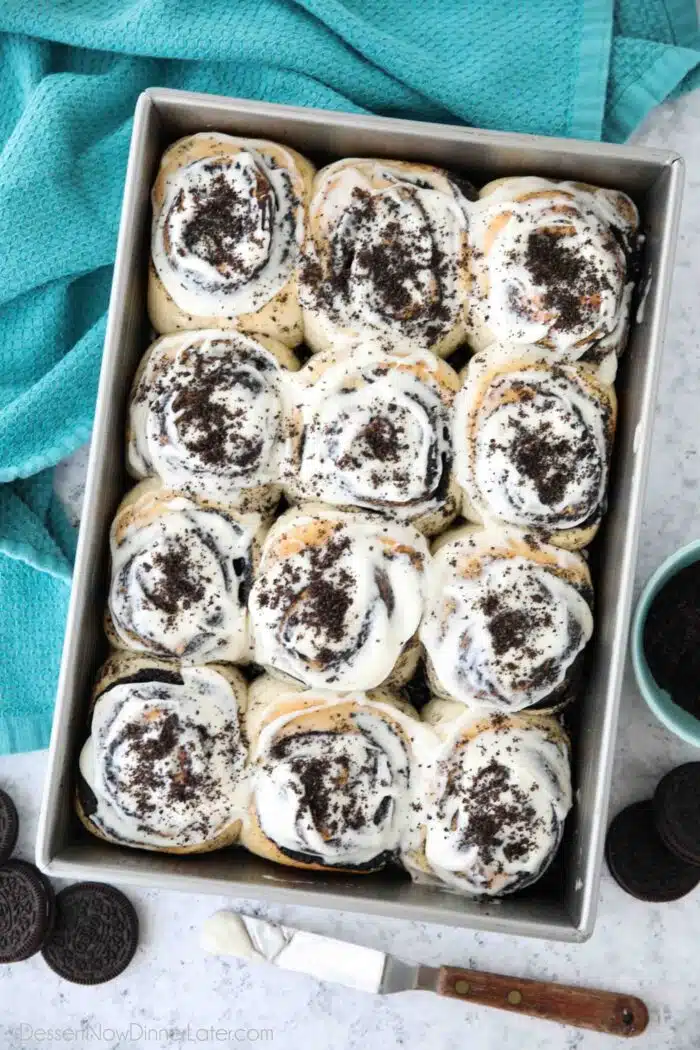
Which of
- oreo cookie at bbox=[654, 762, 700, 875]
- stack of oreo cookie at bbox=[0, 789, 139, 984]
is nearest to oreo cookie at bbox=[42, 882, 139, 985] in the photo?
stack of oreo cookie at bbox=[0, 789, 139, 984]

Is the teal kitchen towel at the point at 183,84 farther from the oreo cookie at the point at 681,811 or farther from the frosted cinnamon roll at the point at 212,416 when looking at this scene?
the oreo cookie at the point at 681,811

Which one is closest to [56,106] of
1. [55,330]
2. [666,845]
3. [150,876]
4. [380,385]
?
[55,330]

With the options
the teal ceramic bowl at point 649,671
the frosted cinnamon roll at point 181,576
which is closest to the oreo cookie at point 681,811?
the teal ceramic bowl at point 649,671

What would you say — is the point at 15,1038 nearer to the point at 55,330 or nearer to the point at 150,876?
the point at 150,876

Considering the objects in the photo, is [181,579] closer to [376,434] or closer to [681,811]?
[376,434]

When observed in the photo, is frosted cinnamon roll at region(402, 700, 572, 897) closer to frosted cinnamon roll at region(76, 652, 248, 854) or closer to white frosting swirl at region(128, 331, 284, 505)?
frosted cinnamon roll at region(76, 652, 248, 854)

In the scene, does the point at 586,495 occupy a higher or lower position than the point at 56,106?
lower
